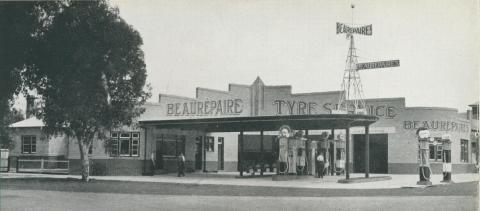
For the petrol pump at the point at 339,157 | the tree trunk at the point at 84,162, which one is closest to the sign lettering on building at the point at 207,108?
the tree trunk at the point at 84,162

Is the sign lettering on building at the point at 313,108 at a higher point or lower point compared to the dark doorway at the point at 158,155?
higher

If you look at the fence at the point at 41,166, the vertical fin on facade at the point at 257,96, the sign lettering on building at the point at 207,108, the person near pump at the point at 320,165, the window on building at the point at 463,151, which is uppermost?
the vertical fin on facade at the point at 257,96

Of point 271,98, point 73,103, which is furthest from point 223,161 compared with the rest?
point 73,103

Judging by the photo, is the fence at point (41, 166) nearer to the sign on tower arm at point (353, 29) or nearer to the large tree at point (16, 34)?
the large tree at point (16, 34)

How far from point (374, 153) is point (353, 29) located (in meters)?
17.9

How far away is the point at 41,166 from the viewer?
103ft

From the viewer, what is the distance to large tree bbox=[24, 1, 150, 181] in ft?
65.8

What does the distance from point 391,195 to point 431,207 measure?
286 centimetres

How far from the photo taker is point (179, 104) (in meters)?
31.8

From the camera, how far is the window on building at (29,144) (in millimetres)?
33156

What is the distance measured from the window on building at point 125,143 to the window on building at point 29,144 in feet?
23.1

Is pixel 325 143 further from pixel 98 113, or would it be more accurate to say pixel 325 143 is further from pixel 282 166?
pixel 98 113

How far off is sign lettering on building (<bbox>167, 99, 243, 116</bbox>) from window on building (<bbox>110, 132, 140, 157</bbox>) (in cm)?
310

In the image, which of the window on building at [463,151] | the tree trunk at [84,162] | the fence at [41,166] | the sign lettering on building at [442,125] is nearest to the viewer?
the tree trunk at [84,162]
